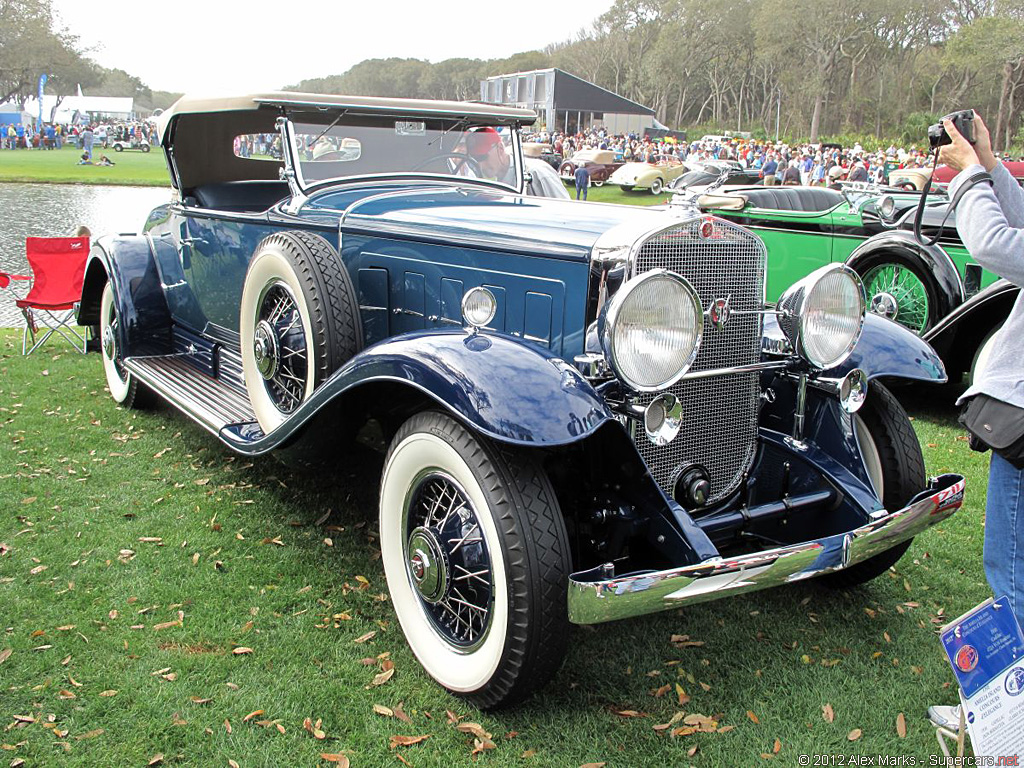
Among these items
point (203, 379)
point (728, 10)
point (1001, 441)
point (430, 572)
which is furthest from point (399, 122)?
point (728, 10)

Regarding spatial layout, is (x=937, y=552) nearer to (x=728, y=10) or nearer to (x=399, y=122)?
(x=399, y=122)

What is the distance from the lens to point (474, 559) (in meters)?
2.63

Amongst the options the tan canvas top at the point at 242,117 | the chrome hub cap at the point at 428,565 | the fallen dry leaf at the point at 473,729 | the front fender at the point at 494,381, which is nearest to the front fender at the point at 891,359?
the front fender at the point at 494,381

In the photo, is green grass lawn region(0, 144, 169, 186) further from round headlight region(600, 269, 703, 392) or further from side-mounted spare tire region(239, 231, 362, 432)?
round headlight region(600, 269, 703, 392)

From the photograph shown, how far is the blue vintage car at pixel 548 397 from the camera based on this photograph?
2.48m

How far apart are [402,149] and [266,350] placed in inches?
57.2

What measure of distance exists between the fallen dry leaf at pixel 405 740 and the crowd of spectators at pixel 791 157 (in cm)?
1123

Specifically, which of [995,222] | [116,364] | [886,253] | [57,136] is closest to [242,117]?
[116,364]

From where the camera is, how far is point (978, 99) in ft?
192

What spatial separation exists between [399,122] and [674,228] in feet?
7.39

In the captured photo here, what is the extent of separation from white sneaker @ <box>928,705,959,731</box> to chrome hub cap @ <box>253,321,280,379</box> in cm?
298

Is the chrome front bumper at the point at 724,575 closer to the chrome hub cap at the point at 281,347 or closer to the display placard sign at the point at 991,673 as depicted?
the display placard sign at the point at 991,673

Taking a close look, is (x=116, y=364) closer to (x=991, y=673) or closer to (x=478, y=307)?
(x=478, y=307)

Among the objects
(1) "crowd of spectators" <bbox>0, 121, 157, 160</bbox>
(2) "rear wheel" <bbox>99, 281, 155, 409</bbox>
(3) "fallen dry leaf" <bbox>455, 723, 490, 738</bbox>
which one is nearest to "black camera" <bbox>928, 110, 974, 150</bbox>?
(3) "fallen dry leaf" <bbox>455, 723, 490, 738</bbox>
